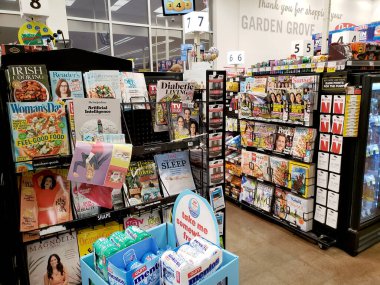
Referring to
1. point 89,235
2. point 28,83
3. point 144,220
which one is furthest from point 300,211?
point 28,83

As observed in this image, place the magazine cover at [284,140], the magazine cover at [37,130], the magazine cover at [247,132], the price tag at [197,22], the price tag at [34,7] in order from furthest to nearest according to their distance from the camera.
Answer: the price tag at [197,22], the magazine cover at [247,132], the magazine cover at [284,140], the price tag at [34,7], the magazine cover at [37,130]

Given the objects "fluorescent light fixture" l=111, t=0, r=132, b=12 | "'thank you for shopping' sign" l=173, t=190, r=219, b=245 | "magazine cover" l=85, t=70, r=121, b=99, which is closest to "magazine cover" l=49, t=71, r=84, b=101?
"magazine cover" l=85, t=70, r=121, b=99

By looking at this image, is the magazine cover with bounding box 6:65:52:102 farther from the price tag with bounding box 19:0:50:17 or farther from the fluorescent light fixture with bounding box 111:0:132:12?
the fluorescent light fixture with bounding box 111:0:132:12

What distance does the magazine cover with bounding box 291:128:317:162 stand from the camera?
307 centimetres

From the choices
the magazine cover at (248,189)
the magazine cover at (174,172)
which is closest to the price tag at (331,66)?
the magazine cover at (248,189)

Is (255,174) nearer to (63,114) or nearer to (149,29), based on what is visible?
(63,114)

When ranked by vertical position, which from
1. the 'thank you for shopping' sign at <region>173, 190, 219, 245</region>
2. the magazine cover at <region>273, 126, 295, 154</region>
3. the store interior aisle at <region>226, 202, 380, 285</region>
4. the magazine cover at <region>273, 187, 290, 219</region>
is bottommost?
the store interior aisle at <region>226, 202, 380, 285</region>

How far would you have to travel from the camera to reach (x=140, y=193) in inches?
71.0

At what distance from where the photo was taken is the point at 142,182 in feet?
6.02

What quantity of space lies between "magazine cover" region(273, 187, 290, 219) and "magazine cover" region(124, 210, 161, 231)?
2053 millimetres

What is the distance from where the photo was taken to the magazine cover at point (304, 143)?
307cm

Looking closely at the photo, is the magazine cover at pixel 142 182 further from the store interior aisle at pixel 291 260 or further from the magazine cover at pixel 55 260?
the store interior aisle at pixel 291 260

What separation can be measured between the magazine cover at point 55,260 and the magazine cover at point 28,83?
75 cm

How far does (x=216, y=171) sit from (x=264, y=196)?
196 cm
